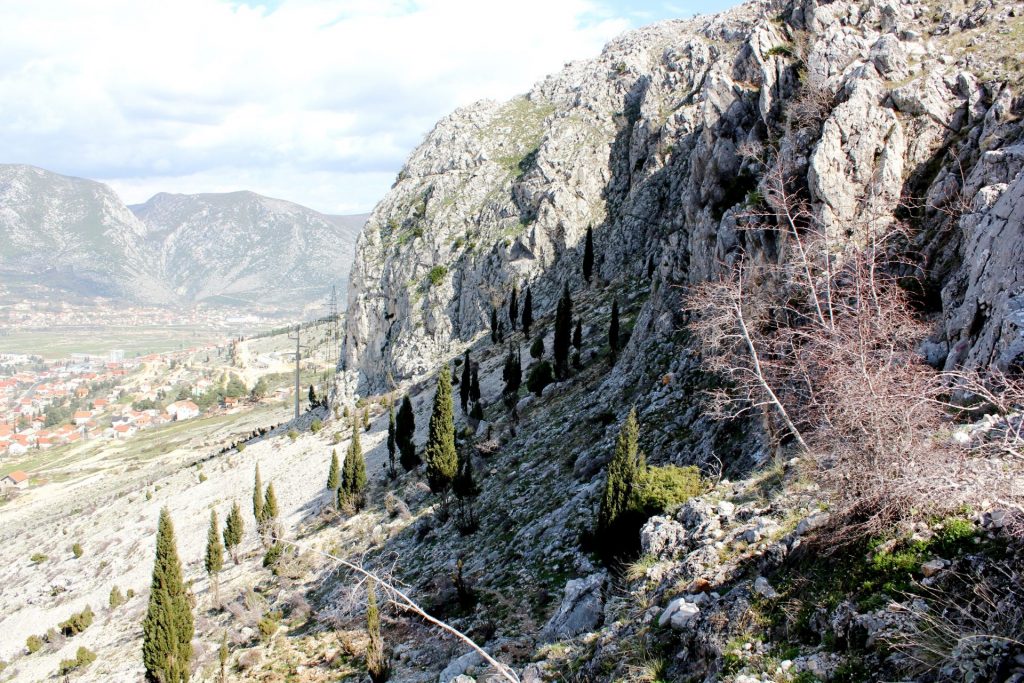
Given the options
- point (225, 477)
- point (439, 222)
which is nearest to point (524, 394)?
point (225, 477)

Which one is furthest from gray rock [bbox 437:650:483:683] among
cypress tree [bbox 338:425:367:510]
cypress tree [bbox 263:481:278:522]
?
cypress tree [bbox 263:481:278:522]

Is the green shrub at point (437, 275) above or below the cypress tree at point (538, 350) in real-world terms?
above

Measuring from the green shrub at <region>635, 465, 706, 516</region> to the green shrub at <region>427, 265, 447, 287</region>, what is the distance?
227 ft

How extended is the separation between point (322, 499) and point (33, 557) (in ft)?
119

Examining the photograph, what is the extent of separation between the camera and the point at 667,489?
1733 cm

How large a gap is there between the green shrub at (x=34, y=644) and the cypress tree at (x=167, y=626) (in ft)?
70.0

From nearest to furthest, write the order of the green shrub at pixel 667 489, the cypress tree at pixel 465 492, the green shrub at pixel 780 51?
the green shrub at pixel 667 489
the green shrub at pixel 780 51
the cypress tree at pixel 465 492

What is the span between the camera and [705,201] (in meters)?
30.8

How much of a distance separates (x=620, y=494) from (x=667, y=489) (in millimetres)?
1444

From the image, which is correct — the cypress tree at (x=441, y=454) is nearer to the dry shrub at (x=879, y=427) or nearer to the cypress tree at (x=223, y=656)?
the cypress tree at (x=223, y=656)

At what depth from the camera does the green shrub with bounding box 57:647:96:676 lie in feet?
106

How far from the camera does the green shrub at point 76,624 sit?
39531mm

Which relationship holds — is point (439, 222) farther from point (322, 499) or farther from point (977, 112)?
point (977, 112)

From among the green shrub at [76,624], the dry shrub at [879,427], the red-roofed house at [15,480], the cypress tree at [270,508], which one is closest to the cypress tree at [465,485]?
the cypress tree at [270,508]
